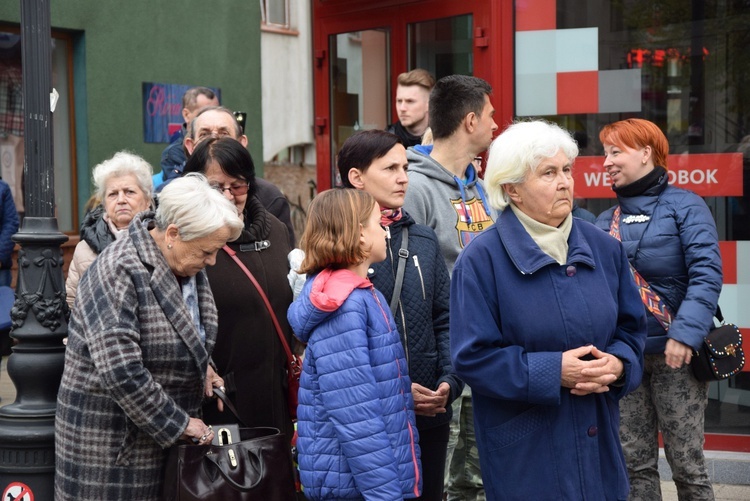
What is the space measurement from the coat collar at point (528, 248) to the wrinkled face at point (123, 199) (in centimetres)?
227

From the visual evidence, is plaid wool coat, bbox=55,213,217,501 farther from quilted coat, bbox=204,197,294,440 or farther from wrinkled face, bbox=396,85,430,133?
wrinkled face, bbox=396,85,430,133

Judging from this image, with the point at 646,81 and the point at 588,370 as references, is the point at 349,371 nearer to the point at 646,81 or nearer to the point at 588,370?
the point at 588,370

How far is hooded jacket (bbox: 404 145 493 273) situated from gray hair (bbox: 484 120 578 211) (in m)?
1.06

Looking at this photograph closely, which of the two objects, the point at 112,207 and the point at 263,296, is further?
the point at 112,207

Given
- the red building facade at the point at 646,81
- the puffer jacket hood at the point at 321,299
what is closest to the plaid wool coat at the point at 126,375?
the puffer jacket hood at the point at 321,299

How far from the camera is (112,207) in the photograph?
509 cm

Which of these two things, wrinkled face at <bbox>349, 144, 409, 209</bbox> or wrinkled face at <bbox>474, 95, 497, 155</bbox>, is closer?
wrinkled face at <bbox>349, 144, 409, 209</bbox>

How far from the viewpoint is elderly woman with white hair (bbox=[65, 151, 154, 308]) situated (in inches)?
198

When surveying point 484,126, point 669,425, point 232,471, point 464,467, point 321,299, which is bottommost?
point 464,467

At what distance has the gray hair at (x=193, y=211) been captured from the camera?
3.58 metres

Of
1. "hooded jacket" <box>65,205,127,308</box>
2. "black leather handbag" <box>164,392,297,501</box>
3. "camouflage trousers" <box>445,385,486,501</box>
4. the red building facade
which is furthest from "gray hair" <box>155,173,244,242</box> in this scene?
the red building facade

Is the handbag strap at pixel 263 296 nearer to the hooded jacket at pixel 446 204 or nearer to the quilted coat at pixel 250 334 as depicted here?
the quilted coat at pixel 250 334

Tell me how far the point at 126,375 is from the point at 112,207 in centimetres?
183

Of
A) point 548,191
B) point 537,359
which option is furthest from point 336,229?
point 537,359
